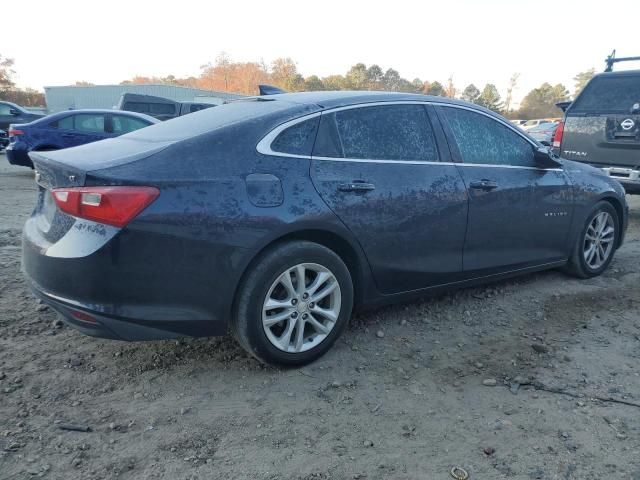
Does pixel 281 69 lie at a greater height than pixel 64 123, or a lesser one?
greater

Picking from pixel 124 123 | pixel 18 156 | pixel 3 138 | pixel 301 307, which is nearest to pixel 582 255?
pixel 301 307

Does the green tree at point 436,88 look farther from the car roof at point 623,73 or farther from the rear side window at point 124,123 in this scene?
the car roof at point 623,73

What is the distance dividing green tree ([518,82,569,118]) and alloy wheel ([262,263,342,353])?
3210 inches

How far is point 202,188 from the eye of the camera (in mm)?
2592

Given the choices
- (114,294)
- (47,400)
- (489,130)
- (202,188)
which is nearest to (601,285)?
(489,130)

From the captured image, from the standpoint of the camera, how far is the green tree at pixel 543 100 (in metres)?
77.5

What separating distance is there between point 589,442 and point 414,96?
95.1 inches

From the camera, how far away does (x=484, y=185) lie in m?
3.68

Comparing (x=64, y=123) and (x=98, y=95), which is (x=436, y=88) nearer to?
(x=98, y=95)

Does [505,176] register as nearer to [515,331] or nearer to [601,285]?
[515,331]

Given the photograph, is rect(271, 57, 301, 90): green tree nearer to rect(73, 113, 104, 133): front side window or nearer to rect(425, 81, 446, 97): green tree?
rect(425, 81, 446, 97): green tree

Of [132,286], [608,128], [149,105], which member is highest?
[149,105]

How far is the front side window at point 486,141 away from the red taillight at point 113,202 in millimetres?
2251

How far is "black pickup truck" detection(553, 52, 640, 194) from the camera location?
259 inches
